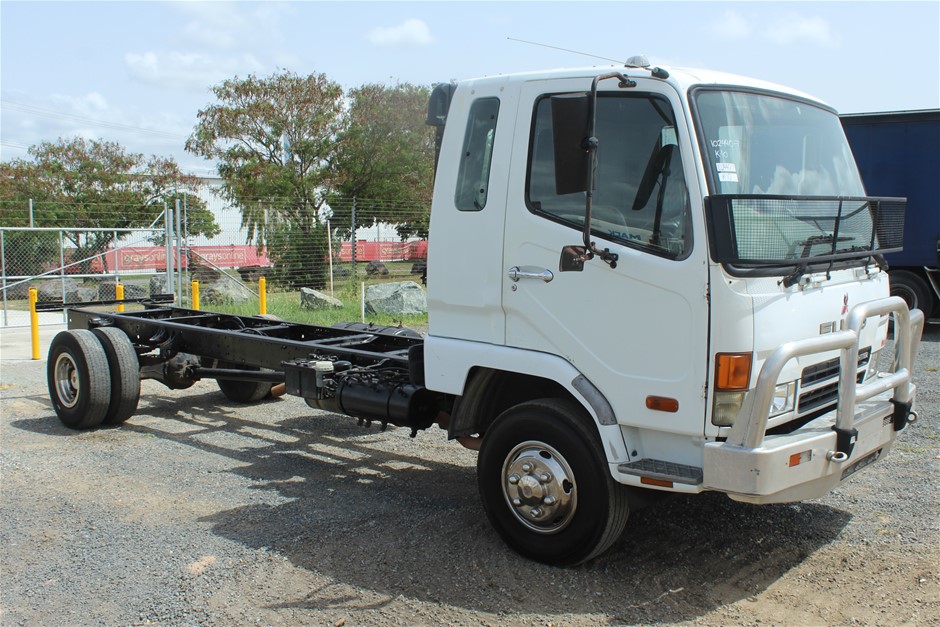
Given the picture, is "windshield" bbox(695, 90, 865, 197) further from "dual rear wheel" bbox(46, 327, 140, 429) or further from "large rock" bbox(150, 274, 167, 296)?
"large rock" bbox(150, 274, 167, 296)

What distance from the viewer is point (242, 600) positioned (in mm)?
4301

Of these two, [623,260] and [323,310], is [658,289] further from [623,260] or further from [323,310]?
[323,310]

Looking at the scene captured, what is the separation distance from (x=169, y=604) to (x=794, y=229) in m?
3.63

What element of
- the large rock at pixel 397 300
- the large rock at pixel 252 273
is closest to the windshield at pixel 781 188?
the large rock at pixel 397 300

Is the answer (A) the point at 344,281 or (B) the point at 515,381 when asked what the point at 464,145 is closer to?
(B) the point at 515,381

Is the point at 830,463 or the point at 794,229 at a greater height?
the point at 794,229

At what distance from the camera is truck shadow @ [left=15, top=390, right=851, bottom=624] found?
4.31 metres

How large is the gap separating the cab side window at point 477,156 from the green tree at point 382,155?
22926 mm

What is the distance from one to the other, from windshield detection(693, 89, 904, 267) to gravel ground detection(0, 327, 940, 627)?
1736 mm

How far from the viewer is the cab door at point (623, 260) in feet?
13.2

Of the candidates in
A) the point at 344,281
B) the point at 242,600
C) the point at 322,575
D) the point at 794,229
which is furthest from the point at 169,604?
the point at 344,281

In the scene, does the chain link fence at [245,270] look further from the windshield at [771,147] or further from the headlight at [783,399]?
the headlight at [783,399]

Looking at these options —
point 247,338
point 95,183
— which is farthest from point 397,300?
point 95,183

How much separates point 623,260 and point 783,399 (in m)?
1.04
